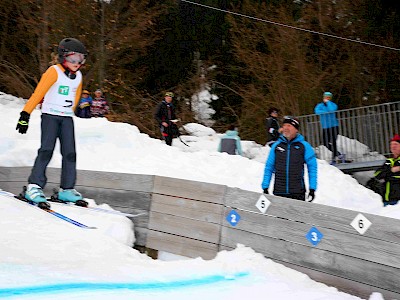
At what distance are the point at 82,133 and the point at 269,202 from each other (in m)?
7.22

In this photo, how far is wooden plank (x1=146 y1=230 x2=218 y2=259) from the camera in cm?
668

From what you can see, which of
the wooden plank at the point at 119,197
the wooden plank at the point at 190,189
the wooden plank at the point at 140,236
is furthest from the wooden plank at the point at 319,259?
the wooden plank at the point at 119,197

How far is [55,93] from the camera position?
708 cm

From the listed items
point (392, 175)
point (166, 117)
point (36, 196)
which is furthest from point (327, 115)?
point (36, 196)

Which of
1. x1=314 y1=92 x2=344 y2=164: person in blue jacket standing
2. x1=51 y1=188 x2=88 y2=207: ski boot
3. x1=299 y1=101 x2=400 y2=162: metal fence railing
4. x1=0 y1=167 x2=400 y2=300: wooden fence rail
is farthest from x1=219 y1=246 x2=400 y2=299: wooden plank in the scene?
x1=299 y1=101 x2=400 y2=162: metal fence railing

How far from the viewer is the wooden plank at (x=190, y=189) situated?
22.1 ft

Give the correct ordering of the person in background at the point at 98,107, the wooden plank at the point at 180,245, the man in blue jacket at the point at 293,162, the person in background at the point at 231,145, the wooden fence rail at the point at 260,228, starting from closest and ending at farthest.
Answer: the wooden fence rail at the point at 260,228, the wooden plank at the point at 180,245, the man in blue jacket at the point at 293,162, the person in background at the point at 231,145, the person in background at the point at 98,107

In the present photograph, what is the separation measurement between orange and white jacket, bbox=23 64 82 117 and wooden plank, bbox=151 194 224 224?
1.36 m

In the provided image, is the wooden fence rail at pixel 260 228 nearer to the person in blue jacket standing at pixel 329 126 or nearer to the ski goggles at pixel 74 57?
the ski goggles at pixel 74 57

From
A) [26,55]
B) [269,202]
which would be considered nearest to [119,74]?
[26,55]

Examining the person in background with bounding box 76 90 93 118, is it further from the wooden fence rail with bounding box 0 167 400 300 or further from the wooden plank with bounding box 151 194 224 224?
the wooden plank with bounding box 151 194 224 224

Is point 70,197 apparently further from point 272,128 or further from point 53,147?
point 272,128

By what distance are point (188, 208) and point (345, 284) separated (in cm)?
204

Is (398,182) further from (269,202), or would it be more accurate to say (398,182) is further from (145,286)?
(145,286)
